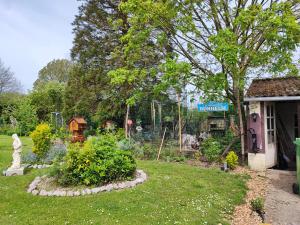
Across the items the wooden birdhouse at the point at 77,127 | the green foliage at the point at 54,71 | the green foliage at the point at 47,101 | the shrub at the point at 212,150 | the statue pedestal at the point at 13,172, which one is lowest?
the statue pedestal at the point at 13,172

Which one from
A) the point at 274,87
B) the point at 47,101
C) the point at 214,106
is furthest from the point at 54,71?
the point at 274,87

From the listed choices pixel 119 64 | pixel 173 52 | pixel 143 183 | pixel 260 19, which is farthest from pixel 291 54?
pixel 119 64

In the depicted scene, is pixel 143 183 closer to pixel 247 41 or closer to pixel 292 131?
pixel 247 41

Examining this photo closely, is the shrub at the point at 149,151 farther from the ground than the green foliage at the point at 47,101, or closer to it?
closer to it

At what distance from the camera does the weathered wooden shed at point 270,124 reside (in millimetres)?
9430

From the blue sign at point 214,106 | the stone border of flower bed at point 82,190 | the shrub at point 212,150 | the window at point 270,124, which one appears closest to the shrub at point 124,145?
the stone border of flower bed at point 82,190

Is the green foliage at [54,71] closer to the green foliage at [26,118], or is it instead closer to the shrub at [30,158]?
the green foliage at [26,118]

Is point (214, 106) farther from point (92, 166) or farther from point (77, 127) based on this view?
point (77, 127)

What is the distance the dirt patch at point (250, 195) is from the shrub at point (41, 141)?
611cm

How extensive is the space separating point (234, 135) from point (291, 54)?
3602mm

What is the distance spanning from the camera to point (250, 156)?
9.62 m

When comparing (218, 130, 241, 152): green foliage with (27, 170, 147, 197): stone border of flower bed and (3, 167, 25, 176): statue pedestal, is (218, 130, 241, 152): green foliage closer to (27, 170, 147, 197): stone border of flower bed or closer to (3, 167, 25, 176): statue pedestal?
(27, 170, 147, 197): stone border of flower bed

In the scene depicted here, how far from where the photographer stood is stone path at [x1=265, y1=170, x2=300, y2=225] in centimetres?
530

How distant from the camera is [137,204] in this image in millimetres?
5402
